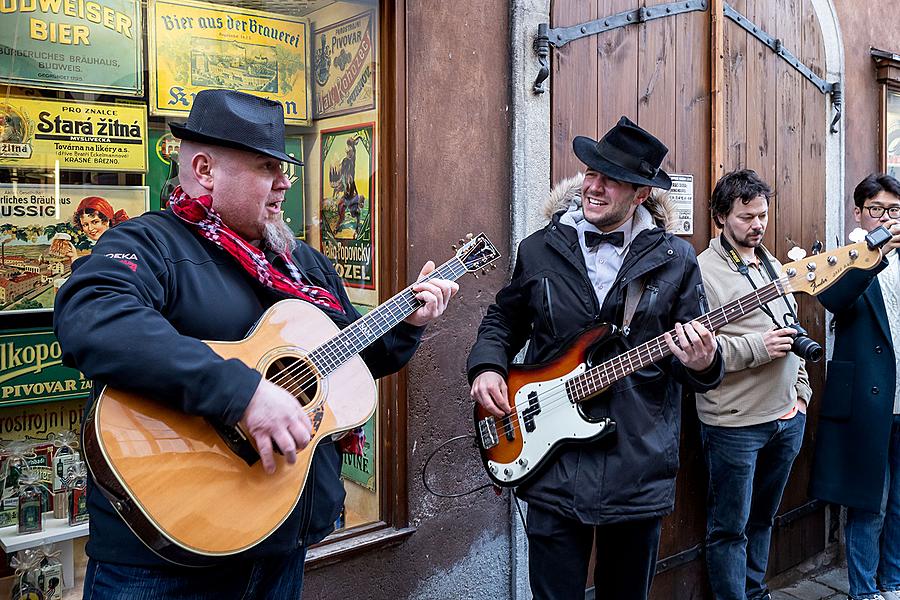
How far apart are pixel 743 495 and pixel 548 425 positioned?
158cm

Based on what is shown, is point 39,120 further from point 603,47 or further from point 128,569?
point 603,47

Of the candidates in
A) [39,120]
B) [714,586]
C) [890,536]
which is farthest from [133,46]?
[890,536]

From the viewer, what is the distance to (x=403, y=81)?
10.4ft

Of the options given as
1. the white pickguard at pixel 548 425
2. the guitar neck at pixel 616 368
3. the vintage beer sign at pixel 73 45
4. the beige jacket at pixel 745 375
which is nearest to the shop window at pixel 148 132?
the vintage beer sign at pixel 73 45

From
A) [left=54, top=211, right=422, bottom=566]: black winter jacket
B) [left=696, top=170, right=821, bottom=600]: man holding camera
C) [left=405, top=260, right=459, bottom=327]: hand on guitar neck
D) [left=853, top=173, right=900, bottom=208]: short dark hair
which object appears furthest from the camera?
[left=853, top=173, right=900, bottom=208]: short dark hair

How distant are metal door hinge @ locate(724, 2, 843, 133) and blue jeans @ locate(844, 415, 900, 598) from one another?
2182mm

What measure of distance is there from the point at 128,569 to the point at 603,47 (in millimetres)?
3049

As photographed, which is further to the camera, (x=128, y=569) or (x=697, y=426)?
(x=697, y=426)

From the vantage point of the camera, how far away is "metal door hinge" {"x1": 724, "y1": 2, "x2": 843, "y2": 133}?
4520mm

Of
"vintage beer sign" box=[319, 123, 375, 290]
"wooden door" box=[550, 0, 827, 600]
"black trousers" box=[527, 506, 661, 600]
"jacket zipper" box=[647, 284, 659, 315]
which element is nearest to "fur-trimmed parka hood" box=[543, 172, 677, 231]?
"jacket zipper" box=[647, 284, 659, 315]

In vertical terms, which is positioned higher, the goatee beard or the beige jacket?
the goatee beard

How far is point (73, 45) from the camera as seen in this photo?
275 centimetres

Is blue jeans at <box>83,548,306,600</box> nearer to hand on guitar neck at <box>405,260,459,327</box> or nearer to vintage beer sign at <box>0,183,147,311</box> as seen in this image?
hand on guitar neck at <box>405,260,459,327</box>

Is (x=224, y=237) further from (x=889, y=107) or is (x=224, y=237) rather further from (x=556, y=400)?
(x=889, y=107)
